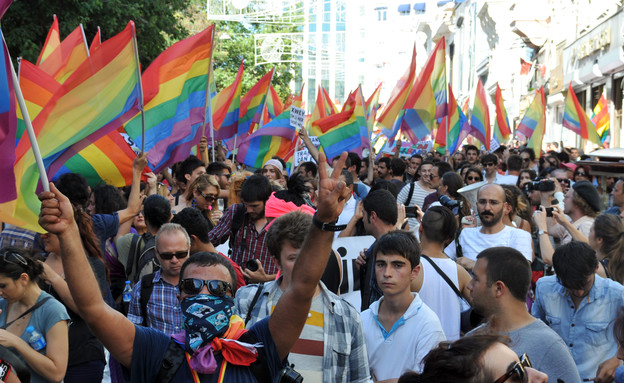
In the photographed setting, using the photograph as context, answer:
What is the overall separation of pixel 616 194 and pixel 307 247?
620cm

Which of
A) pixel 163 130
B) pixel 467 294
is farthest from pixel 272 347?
pixel 163 130

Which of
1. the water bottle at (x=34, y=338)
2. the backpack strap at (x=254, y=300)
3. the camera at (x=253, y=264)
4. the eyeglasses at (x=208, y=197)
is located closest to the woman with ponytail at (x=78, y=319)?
the water bottle at (x=34, y=338)

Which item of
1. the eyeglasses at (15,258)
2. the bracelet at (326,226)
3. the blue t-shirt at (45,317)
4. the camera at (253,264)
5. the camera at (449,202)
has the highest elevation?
the bracelet at (326,226)

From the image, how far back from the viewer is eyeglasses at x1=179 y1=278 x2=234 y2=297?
2.88m

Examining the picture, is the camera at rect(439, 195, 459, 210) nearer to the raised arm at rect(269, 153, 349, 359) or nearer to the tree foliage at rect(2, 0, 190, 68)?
the raised arm at rect(269, 153, 349, 359)

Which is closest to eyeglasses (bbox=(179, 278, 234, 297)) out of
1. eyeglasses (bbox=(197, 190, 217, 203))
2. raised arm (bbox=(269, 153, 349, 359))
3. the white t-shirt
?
raised arm (bbox=(269, 153, 349, 359))

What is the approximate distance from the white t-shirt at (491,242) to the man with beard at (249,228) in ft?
4.48

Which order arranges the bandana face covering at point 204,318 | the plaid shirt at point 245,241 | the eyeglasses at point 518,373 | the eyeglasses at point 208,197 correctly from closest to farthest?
the eyeglasses at point 518,373 < the bandana face covering at point 204,318 < the plaid shirt at point 245,241 < the eyeglasses at point 208,197

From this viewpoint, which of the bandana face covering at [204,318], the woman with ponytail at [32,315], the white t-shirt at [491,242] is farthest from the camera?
the white t-shirt at [491,242]

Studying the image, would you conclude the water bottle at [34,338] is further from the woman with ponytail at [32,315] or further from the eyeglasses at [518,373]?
the eyeglasses at [518,373]

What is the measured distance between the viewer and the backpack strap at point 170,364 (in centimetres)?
267

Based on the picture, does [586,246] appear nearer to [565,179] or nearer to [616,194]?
[616,194]

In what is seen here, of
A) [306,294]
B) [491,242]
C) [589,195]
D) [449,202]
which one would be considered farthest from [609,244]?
[306,294]

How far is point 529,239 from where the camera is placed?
606cm
